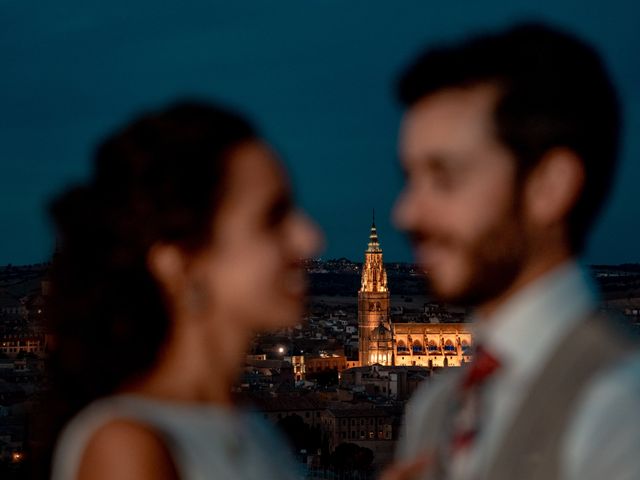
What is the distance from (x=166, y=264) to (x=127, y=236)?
5cm

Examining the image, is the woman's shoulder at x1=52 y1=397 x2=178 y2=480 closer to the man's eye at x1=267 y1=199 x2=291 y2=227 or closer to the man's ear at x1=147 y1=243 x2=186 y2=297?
the man's ear at x1=147 y1=243 x2=186 y2=297

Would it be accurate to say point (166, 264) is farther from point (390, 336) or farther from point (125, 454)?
point (390, 336)

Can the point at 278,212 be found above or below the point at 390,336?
below

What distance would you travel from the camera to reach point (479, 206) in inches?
54.0

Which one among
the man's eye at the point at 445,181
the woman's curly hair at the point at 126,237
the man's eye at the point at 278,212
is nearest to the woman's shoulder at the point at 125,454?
the woman's curly hair at the point at 126,237

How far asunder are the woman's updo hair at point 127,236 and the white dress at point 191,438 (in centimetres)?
6

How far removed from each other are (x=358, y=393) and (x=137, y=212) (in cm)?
4091

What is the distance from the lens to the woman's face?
140 cm

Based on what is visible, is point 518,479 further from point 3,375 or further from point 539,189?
point 3,375

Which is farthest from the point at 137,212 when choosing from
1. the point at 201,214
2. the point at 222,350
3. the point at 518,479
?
the point at 518,479

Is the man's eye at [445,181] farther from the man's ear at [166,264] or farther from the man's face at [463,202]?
the man's ear at [166,264]

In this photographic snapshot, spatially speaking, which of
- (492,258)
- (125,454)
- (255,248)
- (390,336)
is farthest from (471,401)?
(390,336)

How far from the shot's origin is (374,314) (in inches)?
2132

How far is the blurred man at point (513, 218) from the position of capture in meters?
Answer: 1.29
